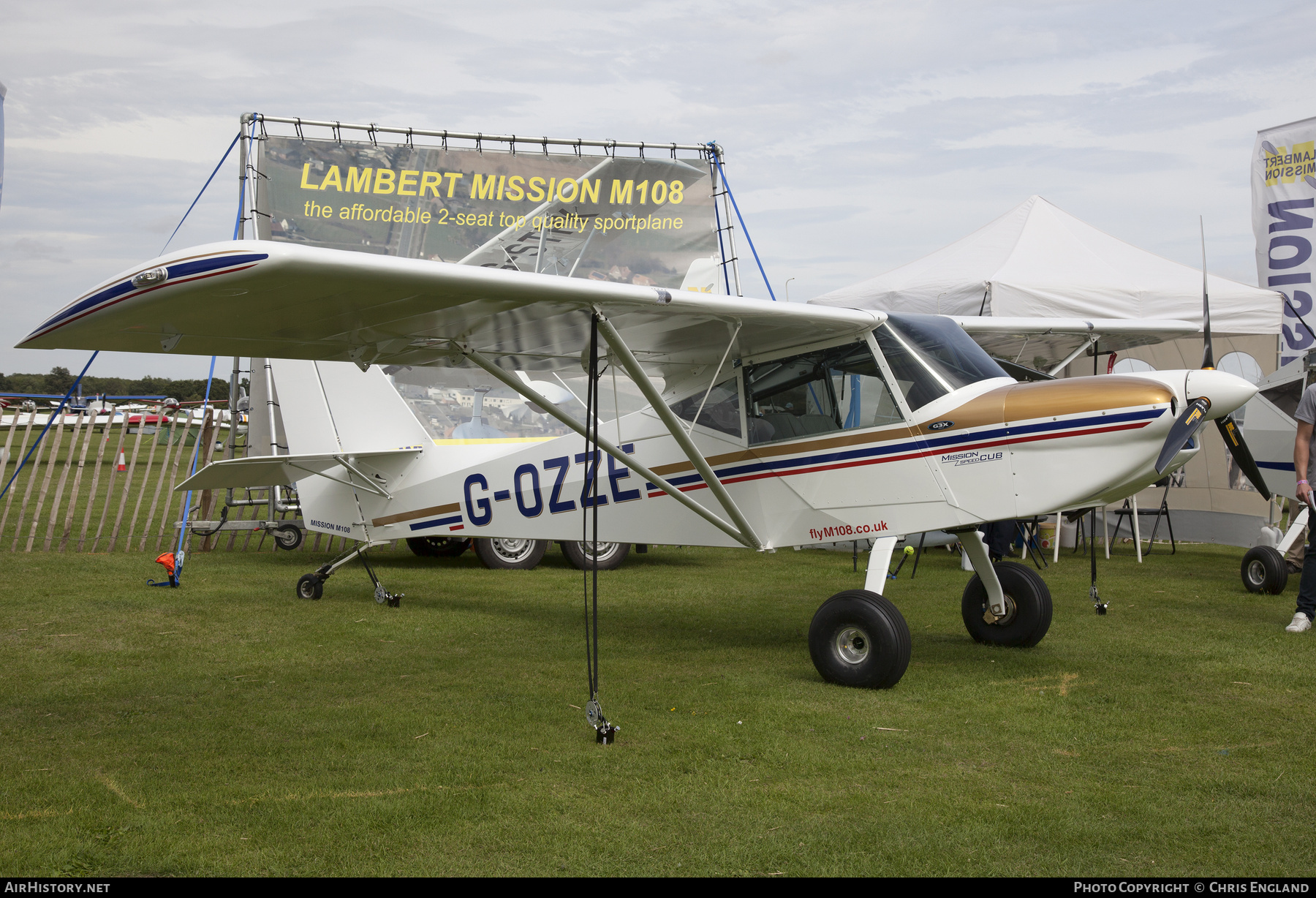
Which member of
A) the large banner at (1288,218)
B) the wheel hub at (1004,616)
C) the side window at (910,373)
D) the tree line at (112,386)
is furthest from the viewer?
the tree line at (112,386)

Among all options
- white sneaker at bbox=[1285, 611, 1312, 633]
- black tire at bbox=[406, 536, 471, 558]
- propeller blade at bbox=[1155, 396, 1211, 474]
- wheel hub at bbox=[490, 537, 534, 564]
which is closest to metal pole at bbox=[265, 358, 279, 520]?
black tire at bbox=[406, 536, 471, 558]

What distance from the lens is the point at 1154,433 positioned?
509cm

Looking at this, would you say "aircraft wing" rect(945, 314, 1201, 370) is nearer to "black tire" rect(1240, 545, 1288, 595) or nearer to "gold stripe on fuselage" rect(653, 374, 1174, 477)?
"gold stripe on fuselage" rect(653, 374, 1174, 477)

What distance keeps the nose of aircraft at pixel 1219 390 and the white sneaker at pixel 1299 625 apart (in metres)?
2.96

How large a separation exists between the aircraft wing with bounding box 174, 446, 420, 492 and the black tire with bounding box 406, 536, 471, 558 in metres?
3.67

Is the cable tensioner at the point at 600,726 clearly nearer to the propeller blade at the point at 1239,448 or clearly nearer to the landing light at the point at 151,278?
the landing light at the point at 151,278

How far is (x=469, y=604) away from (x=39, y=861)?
5578 millimetres

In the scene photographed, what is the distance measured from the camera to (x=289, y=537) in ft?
40.7

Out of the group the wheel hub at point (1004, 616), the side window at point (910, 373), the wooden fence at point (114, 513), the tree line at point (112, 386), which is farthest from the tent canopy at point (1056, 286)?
the tree line at point (112, 386)

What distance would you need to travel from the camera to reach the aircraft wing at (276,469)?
7965mm

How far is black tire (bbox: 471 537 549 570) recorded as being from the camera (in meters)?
11.5

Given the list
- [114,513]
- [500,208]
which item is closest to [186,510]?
[500,208]

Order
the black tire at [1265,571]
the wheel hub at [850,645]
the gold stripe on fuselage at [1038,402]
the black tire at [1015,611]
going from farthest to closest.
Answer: the black tire at [1265,571] < the black tire at [1015,611] < the wheel hub at [850,645] < the gold stripe on fuselage at [1038,402]

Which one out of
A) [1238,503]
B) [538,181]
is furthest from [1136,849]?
[1238,503]
